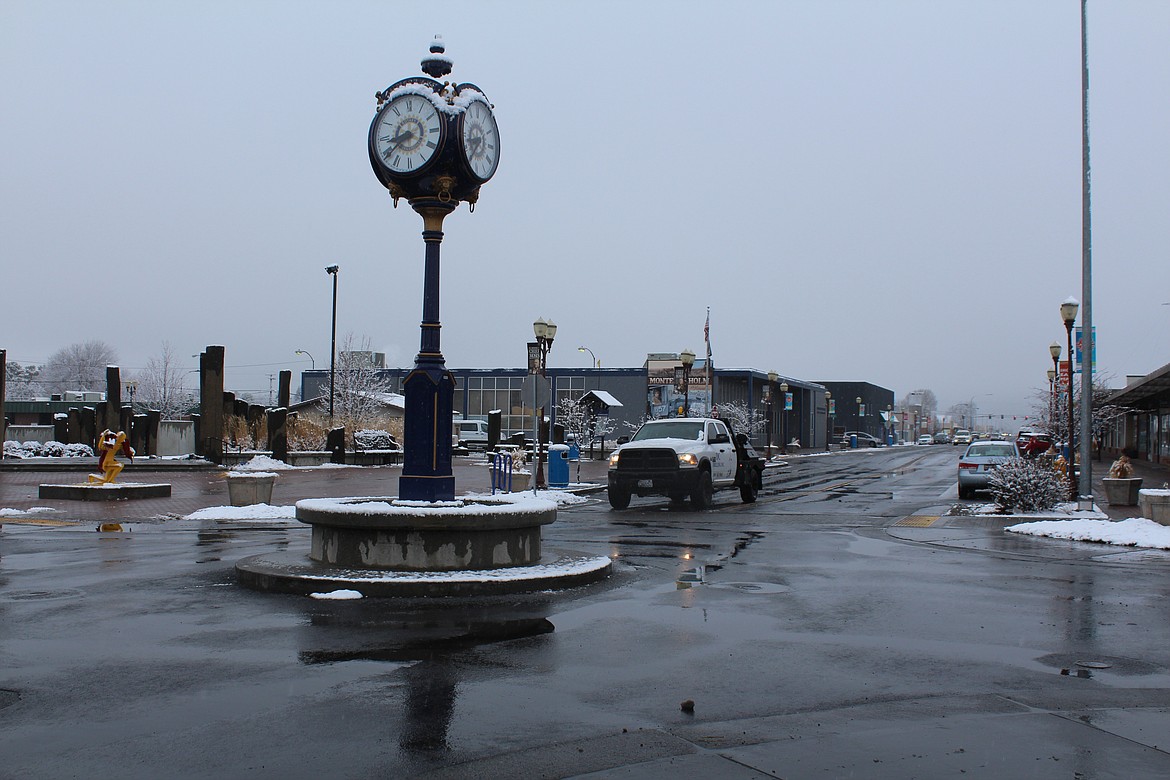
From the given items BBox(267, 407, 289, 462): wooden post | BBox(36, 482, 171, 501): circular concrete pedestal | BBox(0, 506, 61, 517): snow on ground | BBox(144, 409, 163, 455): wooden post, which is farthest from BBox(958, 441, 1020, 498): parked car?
BBox(144, 409, 163, 455): wooden post

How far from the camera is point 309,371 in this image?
9625 centimetres

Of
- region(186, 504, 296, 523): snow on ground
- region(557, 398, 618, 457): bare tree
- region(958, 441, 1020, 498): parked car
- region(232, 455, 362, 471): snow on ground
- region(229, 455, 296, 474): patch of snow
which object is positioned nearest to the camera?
region(186, 504, 296, 523): snow on ground

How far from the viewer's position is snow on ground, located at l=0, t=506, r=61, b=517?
19.1 metres

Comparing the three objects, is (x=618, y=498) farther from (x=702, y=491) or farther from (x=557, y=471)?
(x=557, y=471)

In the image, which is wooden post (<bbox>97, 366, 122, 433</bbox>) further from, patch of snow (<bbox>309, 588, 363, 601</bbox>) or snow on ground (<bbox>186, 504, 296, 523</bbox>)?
patch of snow (<bbox>309, 588, 363, 601</bbox>)

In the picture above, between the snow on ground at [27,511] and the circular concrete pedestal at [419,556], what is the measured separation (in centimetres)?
1038

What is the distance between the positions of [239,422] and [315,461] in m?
4.83

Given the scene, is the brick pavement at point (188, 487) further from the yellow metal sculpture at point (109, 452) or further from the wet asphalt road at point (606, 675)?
the wet asphalt road at point (606, 675)

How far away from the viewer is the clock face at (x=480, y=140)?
12008 millimetres

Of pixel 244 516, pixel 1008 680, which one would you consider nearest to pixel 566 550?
pixel 1008 680

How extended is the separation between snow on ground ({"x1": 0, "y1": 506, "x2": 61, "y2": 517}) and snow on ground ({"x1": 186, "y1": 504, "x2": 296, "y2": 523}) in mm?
2813

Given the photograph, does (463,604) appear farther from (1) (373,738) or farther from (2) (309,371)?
(2) (309,371)

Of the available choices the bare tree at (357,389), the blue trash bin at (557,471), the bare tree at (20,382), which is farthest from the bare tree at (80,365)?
the blue trash bin at (557,471)

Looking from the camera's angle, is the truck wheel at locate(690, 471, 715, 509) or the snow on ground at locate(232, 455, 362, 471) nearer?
the truck wheel at locate(690, 471, 715, 509)
